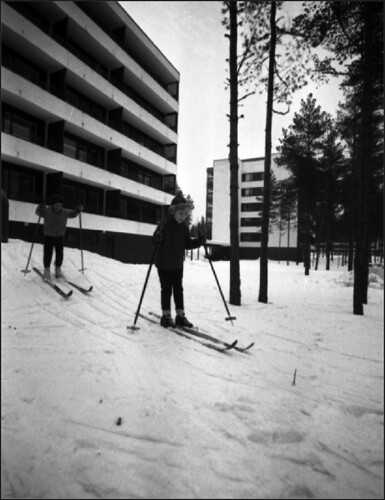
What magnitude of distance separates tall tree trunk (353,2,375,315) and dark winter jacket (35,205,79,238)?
1847 mm

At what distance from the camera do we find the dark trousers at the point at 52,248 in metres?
1.75

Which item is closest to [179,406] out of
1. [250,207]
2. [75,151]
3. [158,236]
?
[158,236]

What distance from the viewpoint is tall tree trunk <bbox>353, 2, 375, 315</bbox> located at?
55.6 inches

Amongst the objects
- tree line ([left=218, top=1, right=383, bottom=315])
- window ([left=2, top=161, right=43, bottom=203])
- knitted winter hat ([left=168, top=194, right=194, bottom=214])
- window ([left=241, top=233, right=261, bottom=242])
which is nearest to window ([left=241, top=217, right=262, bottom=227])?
window ([left=241, top=233, right=261, bottom=242])

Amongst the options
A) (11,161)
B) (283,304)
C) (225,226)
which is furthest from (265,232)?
(225,226)

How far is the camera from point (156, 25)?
140 centimetres

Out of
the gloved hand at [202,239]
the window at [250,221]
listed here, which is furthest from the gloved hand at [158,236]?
the window at [250,221]

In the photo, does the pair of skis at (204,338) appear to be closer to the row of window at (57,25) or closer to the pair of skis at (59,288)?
the pair of skis at (59,288)

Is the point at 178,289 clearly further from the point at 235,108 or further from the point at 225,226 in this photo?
the point at 225,226

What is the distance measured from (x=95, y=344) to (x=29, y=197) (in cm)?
110

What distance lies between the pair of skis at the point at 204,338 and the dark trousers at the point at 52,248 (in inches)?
40.6

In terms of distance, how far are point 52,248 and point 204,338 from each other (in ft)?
5.45

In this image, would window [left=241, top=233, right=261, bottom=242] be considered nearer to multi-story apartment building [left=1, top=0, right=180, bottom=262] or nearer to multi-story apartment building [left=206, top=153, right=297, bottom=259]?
multi-story apartment building [left=206, top=153, right=297, bottom=259]

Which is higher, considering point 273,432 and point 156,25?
point 156,25
